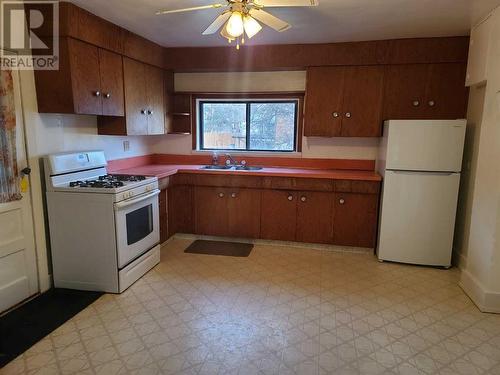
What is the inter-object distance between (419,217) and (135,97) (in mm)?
3135

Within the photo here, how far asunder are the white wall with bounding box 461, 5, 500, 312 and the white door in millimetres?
3561

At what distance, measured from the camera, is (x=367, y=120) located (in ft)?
12.4

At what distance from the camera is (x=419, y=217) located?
11.1 feet

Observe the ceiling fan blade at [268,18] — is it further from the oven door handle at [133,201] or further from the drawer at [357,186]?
the drawer at [357,186]

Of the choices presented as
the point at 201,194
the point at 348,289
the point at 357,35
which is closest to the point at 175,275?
the point at 201,194

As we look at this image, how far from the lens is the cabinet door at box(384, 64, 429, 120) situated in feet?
11.8

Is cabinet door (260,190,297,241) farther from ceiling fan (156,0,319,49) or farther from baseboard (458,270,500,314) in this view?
ceiling fan (156,0,319,49)

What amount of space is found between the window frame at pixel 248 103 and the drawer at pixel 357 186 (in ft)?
2.72

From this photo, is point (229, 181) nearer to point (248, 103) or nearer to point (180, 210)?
point (180, 210)

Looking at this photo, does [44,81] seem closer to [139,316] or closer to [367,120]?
[139,316]

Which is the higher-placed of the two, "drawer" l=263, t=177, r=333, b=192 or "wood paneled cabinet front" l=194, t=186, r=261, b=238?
"drawer" l=263, t=177, r=333, b=192

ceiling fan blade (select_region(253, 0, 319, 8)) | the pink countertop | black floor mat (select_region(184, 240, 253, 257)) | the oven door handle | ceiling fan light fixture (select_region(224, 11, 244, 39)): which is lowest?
black floor mat (select_region(184, 240, 253, 257))

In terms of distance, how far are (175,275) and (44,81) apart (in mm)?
1957

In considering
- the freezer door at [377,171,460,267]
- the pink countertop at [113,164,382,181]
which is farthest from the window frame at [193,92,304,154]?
the freezer door at [377,171,460,267]
